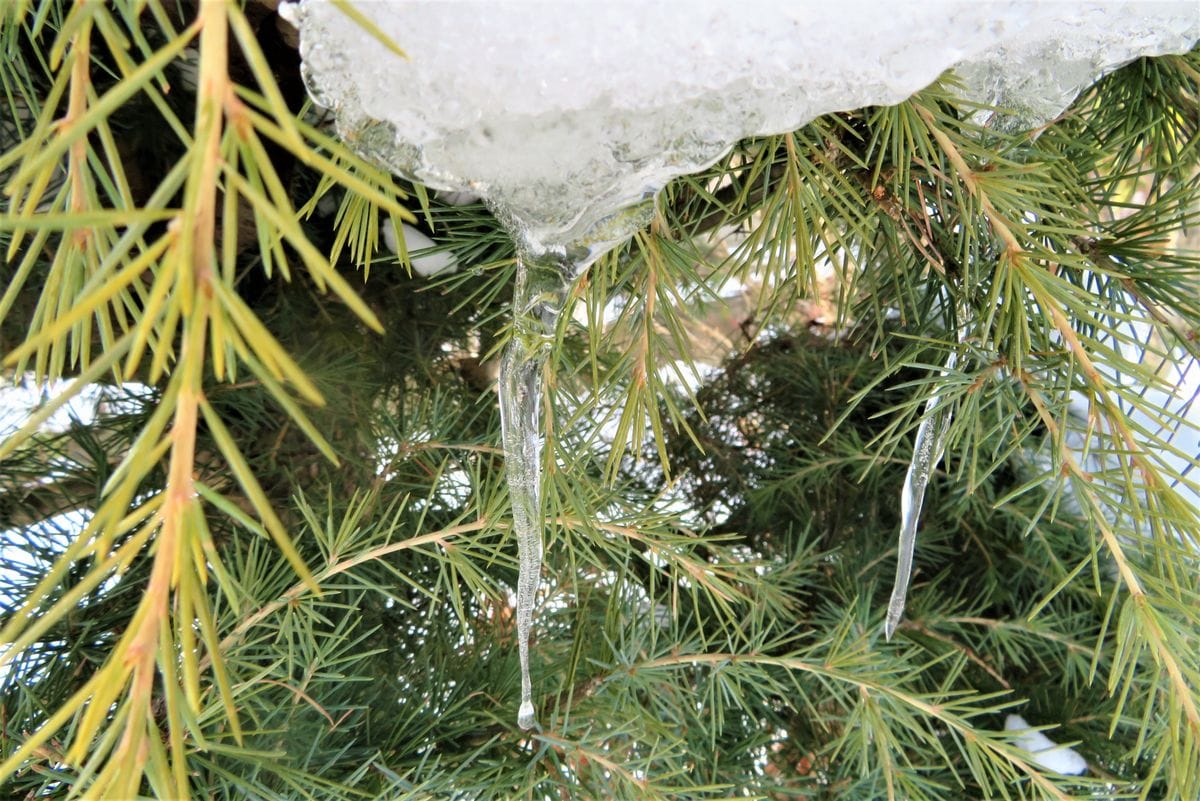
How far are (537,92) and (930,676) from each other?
41cm

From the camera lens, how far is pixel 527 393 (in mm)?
278

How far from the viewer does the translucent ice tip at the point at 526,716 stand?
0.33m

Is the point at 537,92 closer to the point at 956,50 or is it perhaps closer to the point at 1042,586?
the point at 956,50

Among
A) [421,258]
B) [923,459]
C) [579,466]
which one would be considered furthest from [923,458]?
Answer: [421,258]

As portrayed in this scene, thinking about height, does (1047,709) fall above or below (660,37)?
below

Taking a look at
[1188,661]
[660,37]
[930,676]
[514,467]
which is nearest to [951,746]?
[930,676]

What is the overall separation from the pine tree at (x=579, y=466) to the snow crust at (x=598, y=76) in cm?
2

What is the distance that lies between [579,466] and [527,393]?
63mm

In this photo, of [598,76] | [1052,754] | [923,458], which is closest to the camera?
[598,76]

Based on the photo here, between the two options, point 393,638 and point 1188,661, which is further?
point 393,638

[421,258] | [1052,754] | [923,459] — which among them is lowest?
[1052,754]

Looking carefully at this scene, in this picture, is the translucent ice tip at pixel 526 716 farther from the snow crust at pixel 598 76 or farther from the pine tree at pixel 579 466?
the snow crust at pixel 598 76

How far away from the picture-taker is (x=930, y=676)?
0.48 m

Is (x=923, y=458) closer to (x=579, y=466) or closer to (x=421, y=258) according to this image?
(x=579, y=466)
